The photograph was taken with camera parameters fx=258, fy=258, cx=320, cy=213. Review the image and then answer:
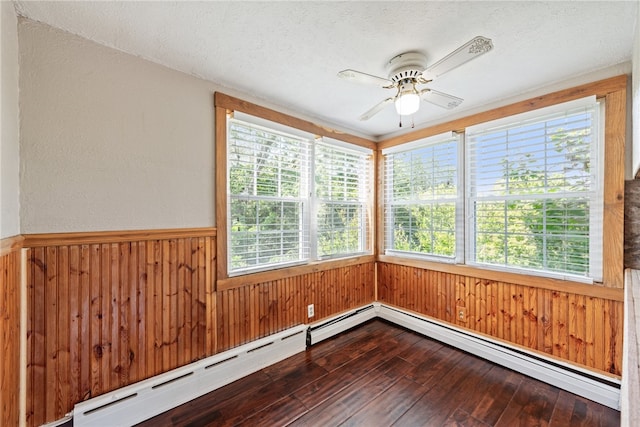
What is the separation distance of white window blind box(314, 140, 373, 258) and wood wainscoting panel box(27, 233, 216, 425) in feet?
4.20

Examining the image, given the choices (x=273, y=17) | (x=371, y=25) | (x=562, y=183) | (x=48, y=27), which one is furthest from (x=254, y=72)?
(x=562, y=183)

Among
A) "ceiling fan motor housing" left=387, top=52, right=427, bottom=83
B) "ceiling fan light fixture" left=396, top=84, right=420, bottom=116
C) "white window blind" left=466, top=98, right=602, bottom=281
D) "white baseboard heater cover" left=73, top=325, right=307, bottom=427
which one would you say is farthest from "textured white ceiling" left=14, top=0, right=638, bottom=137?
"white baseboard heater cover" left=73, top=325, right=307, bottom=427

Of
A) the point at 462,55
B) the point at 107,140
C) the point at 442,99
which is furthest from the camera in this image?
the point at 442,99

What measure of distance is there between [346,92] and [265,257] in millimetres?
1666

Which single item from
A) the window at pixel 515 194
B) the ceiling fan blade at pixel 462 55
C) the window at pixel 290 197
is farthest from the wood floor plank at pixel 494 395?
the ceiling fan blade at pixel 462 55

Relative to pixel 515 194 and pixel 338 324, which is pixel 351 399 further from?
pixel 515 194

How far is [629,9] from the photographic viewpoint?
4.41 feet

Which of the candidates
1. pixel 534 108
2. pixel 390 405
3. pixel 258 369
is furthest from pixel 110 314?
pixel 534 108

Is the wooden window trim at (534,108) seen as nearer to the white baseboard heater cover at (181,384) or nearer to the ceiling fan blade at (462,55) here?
the white baseboard heater cover at (181,384)

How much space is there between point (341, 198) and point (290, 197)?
0.75 m

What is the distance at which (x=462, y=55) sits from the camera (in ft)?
4.51

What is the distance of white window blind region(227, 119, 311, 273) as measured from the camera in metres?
2.25

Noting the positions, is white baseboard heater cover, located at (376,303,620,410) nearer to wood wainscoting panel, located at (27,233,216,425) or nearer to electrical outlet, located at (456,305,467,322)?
electrical outlet, located at (456,305,467,322)

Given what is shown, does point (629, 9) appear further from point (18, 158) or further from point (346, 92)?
point (18, 158)
